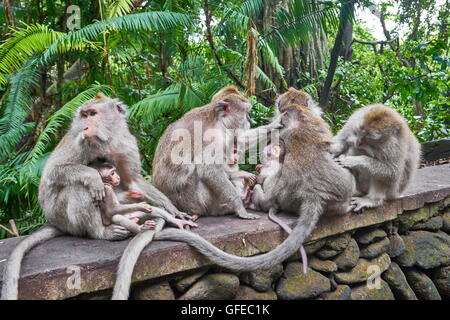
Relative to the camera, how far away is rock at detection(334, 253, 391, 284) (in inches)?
130

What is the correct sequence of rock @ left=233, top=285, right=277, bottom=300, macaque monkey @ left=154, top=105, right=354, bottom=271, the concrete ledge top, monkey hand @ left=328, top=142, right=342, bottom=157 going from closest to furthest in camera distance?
the concrete ledge top → rock @ left=233, top=285, right=277, bottom=300 → macaque monkey @ left=154, top=105, right=354, bottom=271 → monkey hand @ left=328, top=142, right=342, bottom=157

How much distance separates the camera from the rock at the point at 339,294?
313 cm

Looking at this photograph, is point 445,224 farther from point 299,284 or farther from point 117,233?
point 117,233

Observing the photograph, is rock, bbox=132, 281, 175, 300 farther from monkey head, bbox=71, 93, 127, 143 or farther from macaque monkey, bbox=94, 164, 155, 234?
monkey head, bbox=71, 93, 127, 143

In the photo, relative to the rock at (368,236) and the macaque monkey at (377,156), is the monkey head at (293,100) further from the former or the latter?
the rock at (368,236)

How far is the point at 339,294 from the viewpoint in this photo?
3199mm

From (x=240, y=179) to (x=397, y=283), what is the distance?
5.66 feet

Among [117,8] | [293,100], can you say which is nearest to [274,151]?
[293,100]

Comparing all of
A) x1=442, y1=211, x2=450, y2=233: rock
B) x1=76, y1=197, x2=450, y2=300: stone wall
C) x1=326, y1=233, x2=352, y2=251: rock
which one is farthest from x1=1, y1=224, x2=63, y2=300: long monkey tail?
x1=442, y1=211, x2=450, y2=233: rock

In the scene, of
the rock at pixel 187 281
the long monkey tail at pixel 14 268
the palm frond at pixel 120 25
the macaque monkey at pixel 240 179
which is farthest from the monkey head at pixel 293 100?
the long monkey tail at pixel 14 268

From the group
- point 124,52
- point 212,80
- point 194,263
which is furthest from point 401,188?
point 124,52

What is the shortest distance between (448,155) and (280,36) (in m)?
3.82

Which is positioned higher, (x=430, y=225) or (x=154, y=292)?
(x=154, y=292)
